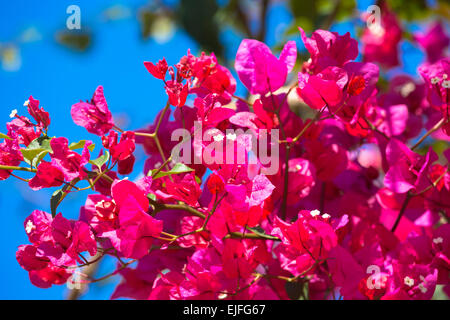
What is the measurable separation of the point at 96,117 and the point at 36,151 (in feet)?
0.25

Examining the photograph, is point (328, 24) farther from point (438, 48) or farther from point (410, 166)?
point (410, 166)

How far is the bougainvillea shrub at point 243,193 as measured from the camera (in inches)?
19.9

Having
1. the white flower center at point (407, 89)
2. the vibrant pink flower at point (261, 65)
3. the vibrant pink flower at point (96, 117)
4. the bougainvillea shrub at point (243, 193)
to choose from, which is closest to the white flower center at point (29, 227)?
the bougainvillea shrub at point (243, 193)

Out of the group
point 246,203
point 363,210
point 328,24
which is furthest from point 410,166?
point 328,24

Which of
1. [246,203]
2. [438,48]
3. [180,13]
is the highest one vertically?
[180,13]

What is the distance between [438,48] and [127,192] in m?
1.02

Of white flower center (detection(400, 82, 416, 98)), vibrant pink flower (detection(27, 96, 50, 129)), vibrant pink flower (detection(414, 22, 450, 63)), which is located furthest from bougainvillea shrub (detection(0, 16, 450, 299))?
vibrant pink flower (detection(414, 22, 450, 63))

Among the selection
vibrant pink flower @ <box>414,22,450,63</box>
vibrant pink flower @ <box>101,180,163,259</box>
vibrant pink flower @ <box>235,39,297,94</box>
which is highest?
vibrant pink flower @ <box>414,22,450,63</box>

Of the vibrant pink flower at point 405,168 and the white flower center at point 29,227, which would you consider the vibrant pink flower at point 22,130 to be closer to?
the white flower center at point 29,227

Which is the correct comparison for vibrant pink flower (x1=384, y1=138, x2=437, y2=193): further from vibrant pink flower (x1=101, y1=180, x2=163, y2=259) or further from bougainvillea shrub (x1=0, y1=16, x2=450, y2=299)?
vibrant pink flower (x1=101, y1=180, x2=163, y2=259)

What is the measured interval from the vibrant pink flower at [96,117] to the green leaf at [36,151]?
45 millimetres

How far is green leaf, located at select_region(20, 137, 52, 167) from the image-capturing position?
0.50 m

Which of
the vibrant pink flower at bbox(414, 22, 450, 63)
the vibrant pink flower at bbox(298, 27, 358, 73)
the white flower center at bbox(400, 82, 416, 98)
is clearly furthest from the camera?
the vibrant pink flower at bbox(414, 22, 450, 63)
